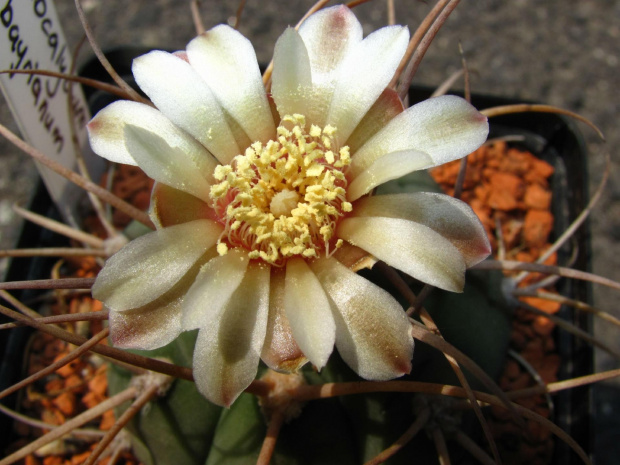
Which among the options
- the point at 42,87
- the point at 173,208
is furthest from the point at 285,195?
the point at 42,87

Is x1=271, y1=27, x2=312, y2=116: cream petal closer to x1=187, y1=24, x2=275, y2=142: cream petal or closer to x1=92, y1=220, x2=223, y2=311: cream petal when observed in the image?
x1=187, y1=24, x2=275, y2=142: cream petal

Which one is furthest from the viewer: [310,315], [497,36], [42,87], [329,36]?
[497,36]

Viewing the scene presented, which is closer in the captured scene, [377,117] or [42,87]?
[377,117]

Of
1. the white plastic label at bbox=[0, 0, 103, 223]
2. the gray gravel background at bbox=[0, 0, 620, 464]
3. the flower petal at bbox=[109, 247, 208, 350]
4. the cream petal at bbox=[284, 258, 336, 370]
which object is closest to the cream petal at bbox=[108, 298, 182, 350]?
the flower petal at bbox=[109, 247, 208, 350]

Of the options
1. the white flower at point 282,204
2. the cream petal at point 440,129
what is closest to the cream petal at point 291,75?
the white flower at point 282,204

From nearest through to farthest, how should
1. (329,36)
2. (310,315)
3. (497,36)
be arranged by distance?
(310,315), (329,36), (497,36)

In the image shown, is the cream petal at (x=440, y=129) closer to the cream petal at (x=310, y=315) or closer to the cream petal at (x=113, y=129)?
the cream petal at (x=310, y=315)

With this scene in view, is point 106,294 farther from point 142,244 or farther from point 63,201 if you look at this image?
point 63,201

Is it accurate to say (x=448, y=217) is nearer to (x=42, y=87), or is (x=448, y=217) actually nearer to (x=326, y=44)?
(x=326, y=44)
